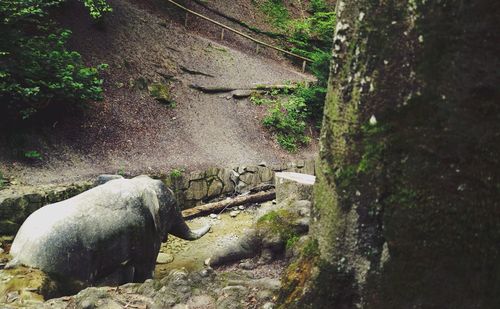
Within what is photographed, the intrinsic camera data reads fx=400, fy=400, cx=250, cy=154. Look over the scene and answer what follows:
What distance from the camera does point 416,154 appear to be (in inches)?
64.5

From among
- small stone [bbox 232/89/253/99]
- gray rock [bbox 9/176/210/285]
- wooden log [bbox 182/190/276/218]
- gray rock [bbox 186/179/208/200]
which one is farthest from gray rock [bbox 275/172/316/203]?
small stone [bbox 232/89/253/99]

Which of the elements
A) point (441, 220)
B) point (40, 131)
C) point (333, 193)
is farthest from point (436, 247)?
point (40, 131)

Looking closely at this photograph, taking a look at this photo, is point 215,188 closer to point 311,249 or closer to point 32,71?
point 32,71

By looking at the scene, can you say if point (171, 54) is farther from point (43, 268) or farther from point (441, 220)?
point (441, 220)

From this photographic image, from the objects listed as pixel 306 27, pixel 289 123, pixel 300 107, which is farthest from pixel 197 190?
pixel 306 27

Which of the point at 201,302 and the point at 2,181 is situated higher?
the point at 201,302

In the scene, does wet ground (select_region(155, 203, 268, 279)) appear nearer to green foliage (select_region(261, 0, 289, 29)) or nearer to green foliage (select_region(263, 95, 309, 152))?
green foliage (select_region(263, 95, 309, 152))

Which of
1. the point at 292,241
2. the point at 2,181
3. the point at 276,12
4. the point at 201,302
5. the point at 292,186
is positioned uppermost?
the point at 276,12

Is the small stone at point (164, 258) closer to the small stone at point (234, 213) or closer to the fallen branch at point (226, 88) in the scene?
the small stone at point (234, 213)

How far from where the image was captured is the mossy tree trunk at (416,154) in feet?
5.09

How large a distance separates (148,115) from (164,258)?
467 centimetres

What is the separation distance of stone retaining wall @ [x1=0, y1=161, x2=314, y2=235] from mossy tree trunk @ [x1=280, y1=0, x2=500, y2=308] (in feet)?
20.0

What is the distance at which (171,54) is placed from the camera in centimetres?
1291

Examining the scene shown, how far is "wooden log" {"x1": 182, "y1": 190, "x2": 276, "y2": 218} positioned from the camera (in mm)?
8594
